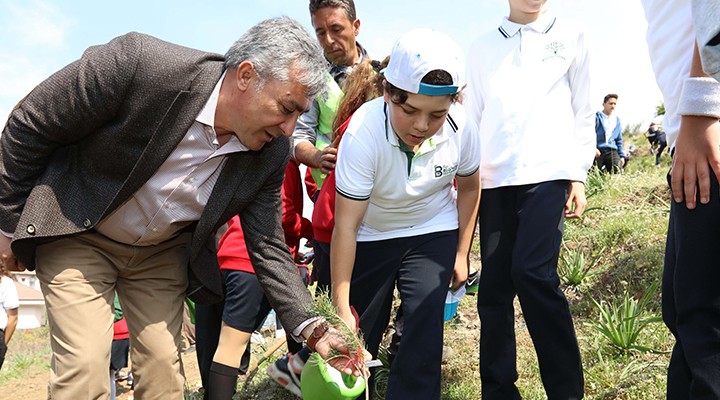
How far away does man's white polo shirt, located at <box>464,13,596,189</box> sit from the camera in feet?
9.91

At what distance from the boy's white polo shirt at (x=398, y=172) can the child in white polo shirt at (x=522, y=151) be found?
205 mm

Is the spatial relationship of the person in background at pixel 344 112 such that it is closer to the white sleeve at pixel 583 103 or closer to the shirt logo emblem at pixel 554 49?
the shirt logo emblem at pixel 554 49

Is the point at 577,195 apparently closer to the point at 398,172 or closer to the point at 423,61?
the point at 398,172

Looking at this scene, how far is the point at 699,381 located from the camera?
1817 mm

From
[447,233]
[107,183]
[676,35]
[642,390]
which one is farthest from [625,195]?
[107,183]

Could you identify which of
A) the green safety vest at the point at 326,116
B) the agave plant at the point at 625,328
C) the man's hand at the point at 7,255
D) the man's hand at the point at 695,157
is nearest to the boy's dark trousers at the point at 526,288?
the agave plant at the point at 625,328

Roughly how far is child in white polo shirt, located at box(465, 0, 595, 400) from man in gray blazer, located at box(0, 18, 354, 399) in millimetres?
941

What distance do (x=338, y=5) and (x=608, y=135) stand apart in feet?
26.4

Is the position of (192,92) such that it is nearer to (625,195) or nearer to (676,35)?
(676,35)

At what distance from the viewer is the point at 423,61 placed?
258 centimetres

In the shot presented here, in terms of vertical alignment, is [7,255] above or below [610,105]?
above

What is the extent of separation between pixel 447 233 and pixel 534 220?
370 mm

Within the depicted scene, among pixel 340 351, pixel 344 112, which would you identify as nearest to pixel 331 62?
pixel 344 112

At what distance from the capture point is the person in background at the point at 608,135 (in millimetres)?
10656
